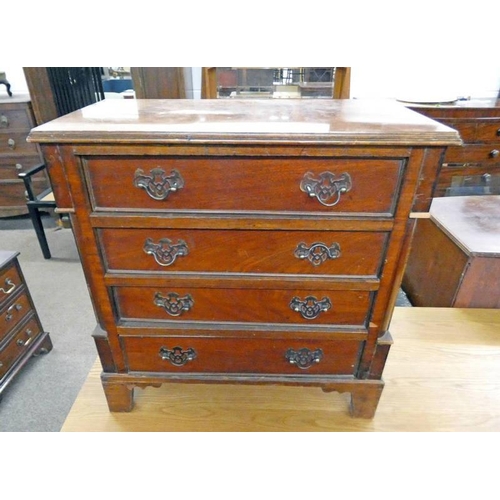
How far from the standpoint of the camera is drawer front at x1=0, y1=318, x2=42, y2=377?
1.52m

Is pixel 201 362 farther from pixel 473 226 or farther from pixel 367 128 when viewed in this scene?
pixel 473 226

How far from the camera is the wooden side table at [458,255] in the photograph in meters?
1.25

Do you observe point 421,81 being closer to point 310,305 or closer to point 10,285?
point 310,305

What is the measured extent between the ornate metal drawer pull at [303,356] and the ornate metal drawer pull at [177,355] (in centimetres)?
23

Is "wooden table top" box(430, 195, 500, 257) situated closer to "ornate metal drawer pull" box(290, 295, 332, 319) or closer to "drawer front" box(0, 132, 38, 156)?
"ornate metal drawer pull" box(290, 295, 332, 319)

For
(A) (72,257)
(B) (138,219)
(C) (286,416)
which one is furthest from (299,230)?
(A) (72,257)

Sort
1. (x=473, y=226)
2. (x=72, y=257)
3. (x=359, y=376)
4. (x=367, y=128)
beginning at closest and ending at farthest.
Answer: (x=367, y=128), (x=359, y=376), (x=473, y=226), (x=72, y=257)

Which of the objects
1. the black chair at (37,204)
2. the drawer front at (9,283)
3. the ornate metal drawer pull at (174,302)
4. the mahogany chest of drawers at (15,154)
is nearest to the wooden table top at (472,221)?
the ornate metal drawer pull at (174,302)

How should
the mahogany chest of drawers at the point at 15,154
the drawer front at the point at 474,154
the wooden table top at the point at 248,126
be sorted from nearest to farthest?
the wooden table top at the point at 248,126, the drawer front at the point at 474,154, the mahogany chest of drawers at the point at 15,154

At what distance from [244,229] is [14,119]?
107 inches

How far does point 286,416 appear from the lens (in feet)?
3.17

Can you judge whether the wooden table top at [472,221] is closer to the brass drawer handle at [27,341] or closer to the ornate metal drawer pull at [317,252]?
the ornate metal drawer pull at [317,252]

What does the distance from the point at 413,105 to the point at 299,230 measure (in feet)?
5.16

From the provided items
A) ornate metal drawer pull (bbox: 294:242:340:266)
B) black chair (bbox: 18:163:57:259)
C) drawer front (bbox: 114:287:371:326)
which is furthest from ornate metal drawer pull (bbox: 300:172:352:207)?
black chair (bbox: 18:163:57:259)
